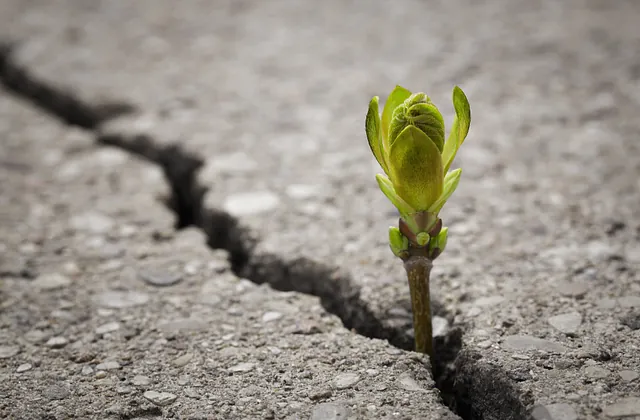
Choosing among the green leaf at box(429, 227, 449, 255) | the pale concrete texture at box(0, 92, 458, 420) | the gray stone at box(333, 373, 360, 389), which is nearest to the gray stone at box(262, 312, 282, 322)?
the pale concrete texture at box(0, 92, 458, 420)

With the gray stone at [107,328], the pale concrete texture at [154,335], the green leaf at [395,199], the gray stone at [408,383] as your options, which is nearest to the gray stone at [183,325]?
the pale concrete texture at [154,335]

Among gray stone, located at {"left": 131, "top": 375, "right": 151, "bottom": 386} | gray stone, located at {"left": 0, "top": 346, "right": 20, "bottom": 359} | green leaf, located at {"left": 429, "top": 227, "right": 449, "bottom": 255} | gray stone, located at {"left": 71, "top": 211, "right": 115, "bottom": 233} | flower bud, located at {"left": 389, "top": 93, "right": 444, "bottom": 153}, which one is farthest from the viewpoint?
gray stone, located at {"left": 71, "top": 211, "right": 115, "bottom": 233}

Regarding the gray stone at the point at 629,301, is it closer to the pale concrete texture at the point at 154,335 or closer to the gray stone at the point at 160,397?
the pale concrete texture at the point at 154,335

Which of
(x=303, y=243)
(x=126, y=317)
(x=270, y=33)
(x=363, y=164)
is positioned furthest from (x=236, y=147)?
(x=270, y=33)

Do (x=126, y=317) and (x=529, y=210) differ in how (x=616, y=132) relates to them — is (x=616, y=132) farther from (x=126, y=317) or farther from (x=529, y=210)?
(x=126, y=317)

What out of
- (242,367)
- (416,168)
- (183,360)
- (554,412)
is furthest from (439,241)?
(183,360)

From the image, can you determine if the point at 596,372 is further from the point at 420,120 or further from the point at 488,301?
the point at 420,120

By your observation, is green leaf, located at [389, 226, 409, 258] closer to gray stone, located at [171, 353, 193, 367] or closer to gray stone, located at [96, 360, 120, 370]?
gray stone, located at [171, 353, 193, 367]
